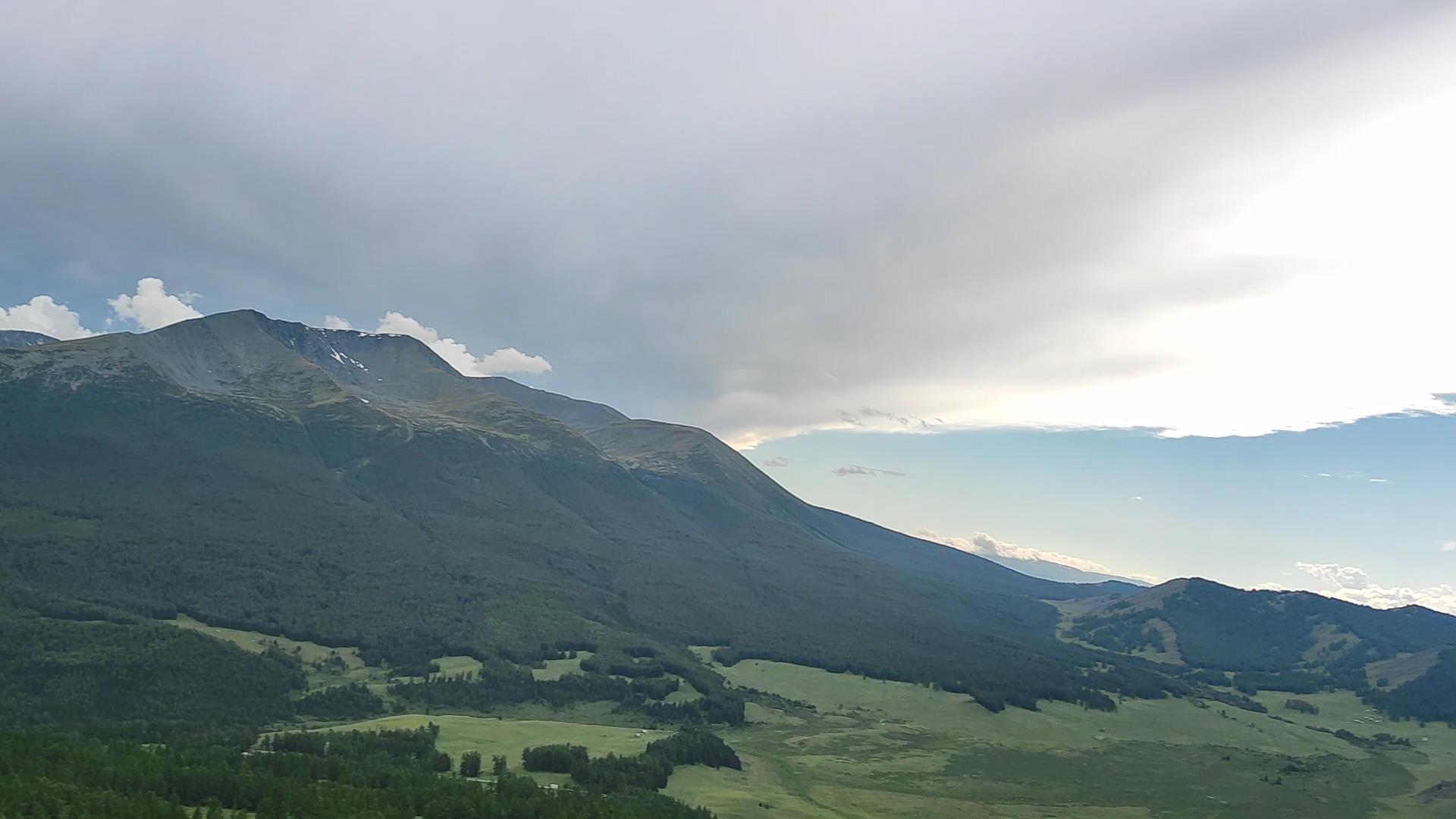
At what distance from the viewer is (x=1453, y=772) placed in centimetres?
15675

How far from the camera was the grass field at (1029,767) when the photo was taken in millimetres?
111125

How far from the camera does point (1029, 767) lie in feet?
461

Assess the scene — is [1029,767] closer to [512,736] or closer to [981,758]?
[981,758]

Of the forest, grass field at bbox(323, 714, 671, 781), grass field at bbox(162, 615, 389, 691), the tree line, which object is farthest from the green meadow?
the forest

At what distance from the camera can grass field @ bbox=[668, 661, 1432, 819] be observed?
365ft

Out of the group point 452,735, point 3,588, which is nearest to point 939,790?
point 452,735

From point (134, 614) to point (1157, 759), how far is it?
22541 centimetres

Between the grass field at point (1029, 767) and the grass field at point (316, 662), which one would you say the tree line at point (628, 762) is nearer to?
the grass field at point (1029, 767)

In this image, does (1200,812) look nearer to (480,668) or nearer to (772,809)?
(772,809)

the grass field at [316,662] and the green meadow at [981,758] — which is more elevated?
the grass field at [316,662]

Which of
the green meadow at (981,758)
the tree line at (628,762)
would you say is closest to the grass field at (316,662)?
the green meadow at (981,758)

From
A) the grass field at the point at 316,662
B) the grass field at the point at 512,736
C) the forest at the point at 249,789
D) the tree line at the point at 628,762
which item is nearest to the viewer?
the forest at the point at 249,789

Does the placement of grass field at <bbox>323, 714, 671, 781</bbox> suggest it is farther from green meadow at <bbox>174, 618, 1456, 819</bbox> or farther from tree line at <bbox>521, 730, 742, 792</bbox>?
tree line at <bbox>521, 730, 742, 792</bbox>

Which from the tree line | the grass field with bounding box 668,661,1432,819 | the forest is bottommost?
the grass field with bounding box 668,661,1432,819
